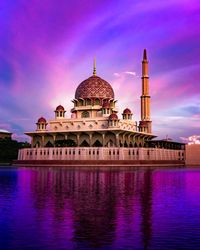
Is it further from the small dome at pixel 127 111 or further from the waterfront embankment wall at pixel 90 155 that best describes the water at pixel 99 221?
the small dome at pixel 127 111

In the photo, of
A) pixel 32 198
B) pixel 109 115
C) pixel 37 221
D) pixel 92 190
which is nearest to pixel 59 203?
pixel 32 198

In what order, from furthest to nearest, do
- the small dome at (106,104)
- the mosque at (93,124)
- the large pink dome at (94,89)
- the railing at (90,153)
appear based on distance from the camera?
the large pink dome at (94,89) → the small dome at (106,104) → the mosque at (93,124) → the railing at (90,153)

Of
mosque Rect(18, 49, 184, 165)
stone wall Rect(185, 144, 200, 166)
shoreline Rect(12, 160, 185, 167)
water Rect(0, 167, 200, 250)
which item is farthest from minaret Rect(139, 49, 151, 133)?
water Rect(0, 167, 200, 250)

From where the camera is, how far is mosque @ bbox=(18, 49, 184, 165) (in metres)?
57.6

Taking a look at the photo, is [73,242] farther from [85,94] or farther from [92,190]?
[85,94]

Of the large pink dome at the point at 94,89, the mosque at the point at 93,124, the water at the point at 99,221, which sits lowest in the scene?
the water at the point at 99,221

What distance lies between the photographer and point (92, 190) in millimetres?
20438

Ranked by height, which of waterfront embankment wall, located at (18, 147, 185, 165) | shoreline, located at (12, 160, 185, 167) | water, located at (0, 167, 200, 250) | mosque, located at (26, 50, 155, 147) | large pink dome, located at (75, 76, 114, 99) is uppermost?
large pink dome, located at (75, 76, 114, 99)

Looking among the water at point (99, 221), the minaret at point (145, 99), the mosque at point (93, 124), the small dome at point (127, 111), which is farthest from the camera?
the minaret at point (145, 99)

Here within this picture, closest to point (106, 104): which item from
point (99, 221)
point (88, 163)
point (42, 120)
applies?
point (42, 120)

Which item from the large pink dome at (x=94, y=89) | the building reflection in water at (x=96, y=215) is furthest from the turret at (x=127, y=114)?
the building reflection in water at (x=96, y=215)

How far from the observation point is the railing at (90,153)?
56531 mm

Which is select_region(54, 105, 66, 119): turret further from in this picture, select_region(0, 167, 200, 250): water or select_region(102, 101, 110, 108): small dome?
select_region(0, 167, 200, 250): water

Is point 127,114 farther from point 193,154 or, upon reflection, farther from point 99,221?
point 99,221
